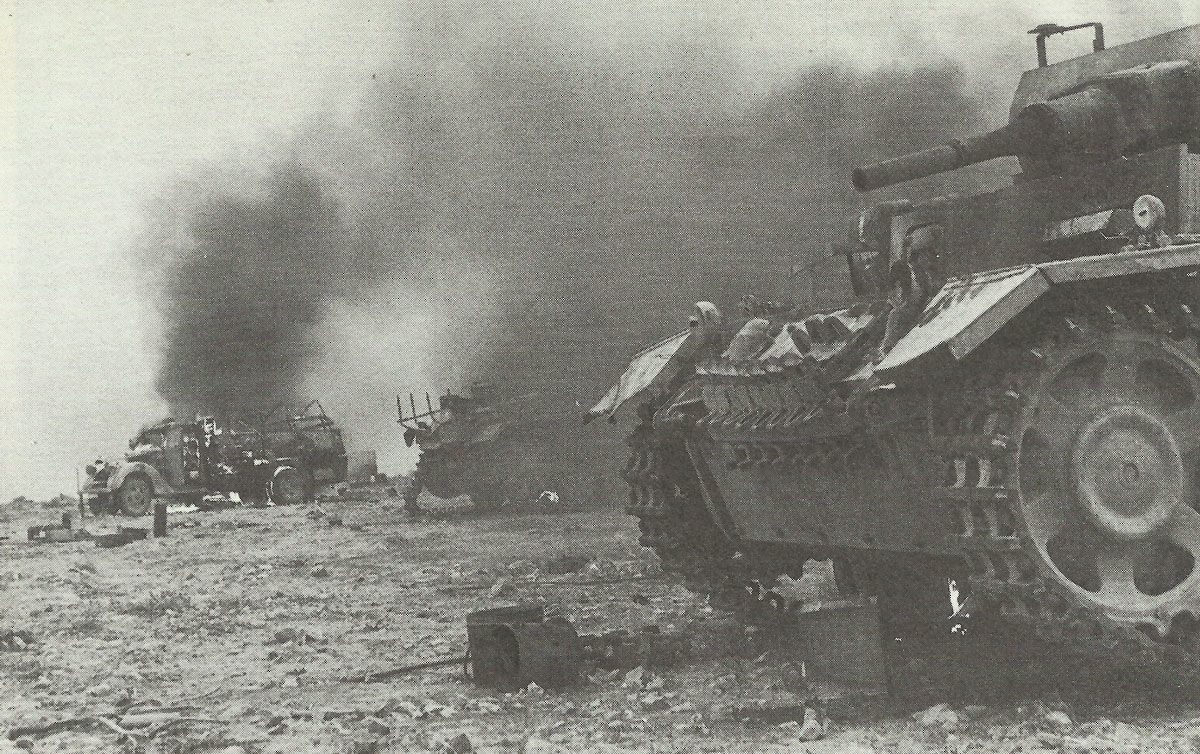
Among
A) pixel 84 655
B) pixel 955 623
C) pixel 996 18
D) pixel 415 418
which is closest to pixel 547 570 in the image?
pixel 84 655

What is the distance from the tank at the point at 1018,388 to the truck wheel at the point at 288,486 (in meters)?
19.5

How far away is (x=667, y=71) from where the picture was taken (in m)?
17.9

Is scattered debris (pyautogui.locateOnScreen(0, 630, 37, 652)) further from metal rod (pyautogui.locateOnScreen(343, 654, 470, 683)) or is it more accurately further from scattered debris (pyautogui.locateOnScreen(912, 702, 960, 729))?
scattered debris (pyautogui.locateOnScreen(912, 702, 960, 729))

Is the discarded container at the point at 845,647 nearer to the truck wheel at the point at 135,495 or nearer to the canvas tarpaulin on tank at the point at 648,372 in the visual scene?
the canvas tarpaulin on tank at the point at 648,372

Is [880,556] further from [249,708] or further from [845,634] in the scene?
[249,708]

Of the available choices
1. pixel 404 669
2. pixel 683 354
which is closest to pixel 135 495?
pixel 404 669

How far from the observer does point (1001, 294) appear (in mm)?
5609

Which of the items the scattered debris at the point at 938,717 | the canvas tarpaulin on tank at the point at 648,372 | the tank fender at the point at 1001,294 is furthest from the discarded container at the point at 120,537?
the tank fender at the point at 1001,294

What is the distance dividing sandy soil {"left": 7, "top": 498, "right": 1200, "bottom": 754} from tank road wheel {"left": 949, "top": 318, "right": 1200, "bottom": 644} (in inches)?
21.8

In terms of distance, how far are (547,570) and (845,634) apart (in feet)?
20.7

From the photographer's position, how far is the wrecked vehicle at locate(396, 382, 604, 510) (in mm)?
21312

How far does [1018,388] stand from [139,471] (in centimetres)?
A: 2151

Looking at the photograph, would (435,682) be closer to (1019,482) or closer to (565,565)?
(1019,482)

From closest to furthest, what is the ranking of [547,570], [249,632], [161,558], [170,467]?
1. [249,632]
2. [547,570]
3. [161,558]
4. [170,467]
